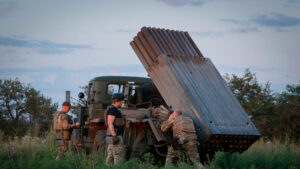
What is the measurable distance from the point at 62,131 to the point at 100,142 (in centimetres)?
99

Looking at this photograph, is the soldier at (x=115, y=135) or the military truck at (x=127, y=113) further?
the military truck at (x=127, y=113)

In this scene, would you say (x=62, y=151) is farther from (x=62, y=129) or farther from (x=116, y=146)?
(x=116, y=146)

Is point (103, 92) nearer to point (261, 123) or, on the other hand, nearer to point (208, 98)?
point (208, 98)

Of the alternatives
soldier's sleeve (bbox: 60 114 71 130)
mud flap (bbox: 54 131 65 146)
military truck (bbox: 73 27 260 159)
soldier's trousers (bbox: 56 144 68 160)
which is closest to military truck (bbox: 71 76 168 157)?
military truck (bbox: 73 27 260 159)

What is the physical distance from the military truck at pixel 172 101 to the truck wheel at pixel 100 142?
0.07 feet

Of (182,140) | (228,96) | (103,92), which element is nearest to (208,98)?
(228,96)

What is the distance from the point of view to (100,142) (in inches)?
449

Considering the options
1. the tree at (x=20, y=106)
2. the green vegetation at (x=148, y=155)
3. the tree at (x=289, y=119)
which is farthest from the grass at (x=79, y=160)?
the tree at (x=20, y=106)

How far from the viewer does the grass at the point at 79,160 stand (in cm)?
934

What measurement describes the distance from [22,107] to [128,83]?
69.5 feet

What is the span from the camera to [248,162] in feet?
36.8

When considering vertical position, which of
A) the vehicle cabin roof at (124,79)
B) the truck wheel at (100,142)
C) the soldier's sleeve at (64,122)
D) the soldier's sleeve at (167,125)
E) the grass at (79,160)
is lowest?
the grass at (79,160)

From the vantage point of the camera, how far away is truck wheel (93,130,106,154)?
1130 centimetres

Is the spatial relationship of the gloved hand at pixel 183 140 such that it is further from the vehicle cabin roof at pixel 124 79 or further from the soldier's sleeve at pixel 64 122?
the vehicle cabin roof at pixel 124 79
